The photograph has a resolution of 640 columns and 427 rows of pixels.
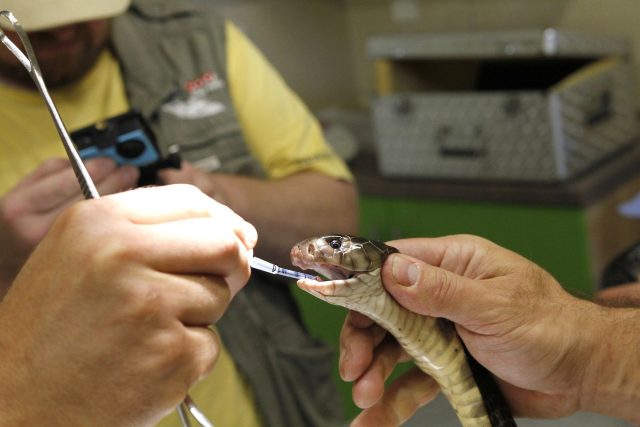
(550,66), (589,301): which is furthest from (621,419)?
(550,66)

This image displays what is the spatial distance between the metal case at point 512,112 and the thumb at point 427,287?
92cm

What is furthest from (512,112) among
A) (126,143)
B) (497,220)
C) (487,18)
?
(126,143)

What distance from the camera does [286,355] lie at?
864 mm

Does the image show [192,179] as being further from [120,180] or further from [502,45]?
[502,45]

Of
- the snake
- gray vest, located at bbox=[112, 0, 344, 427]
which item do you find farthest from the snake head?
gray vest, located at bbox=[112, 0, 344, 427]

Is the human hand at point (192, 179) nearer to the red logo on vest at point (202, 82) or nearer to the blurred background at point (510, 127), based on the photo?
the red logo on vest at point (202, 82)

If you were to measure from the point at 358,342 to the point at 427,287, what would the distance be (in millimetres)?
95

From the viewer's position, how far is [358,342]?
567 mm

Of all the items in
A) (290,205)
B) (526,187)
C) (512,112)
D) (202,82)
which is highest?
(202,82)

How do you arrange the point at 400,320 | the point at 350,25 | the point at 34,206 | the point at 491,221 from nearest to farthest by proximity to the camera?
the point at 400,320 < the point at 34,206 < the point at 491,221 < the point at 350,25

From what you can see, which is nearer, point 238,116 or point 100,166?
point 100,166

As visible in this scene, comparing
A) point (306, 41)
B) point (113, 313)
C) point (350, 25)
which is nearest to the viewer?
point (113, 313)

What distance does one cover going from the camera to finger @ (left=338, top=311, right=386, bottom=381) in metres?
0.57

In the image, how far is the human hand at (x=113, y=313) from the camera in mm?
404
